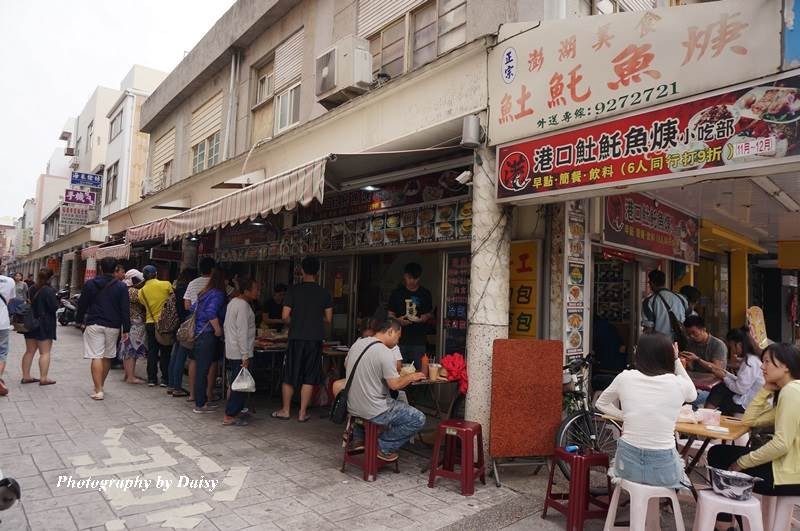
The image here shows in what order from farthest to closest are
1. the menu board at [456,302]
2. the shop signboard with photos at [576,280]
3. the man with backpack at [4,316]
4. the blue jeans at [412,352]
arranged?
the man with backpack at [4,316]
the menu board at [456,302]
the blue jeans at [412,352]
the shop signboard with photos at [576,280]

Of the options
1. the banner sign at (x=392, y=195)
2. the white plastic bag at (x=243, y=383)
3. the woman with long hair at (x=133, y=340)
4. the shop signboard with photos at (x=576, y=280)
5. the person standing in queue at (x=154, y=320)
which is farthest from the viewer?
the woman with long hair at (x=133, y=340)

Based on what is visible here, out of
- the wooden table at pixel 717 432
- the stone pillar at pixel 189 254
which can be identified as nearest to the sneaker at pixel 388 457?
the wooden table at pixel 717 432

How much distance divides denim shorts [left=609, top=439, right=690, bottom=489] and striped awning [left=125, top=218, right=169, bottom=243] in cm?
807

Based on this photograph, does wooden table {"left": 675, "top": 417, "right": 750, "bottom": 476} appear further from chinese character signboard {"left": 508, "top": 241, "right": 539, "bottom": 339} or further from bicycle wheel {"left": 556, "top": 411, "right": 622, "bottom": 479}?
chinese character signboard {"left": 508, "top": 241, "right": 539, "bottom": 339}

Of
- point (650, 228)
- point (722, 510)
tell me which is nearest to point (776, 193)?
point (650, 228)

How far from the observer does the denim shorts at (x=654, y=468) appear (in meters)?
3.31

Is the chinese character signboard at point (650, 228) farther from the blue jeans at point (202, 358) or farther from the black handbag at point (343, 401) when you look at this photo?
the blue jeans at point (202, 358)

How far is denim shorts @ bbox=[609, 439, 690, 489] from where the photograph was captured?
130 inches

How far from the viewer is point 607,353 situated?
7641mm

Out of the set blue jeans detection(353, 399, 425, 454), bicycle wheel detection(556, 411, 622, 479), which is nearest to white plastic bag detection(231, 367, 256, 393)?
blue jeans detection(353, 399, 425, 454)

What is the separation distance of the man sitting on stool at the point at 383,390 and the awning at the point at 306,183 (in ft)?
5.36

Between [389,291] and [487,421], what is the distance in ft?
12.5

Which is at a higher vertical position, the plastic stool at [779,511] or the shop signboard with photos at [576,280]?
the shop signboard with photos at [576,280]

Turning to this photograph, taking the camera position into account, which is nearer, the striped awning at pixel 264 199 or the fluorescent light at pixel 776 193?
the striped awning at pixel 264 199
